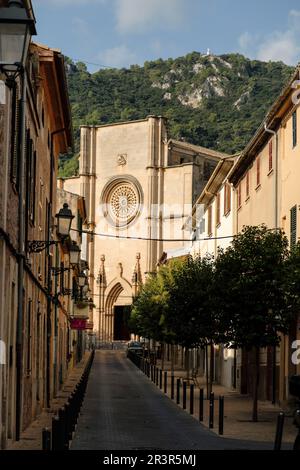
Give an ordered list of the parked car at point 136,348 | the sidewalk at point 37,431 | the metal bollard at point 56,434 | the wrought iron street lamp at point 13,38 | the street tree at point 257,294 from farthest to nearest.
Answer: the parked car at point 136,348, the street tree at point 257,294, the sidewalk at point 37,431, the metal bollard at point 56,434, the wrought iron street lamp at point 13,38

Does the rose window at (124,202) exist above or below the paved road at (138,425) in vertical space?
above

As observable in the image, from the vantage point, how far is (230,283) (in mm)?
25500

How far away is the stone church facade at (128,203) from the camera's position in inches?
4016

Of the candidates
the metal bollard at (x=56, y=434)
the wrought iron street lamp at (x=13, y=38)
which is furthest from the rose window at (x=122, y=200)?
the wrought iron street lamp at (x=13, y=38)

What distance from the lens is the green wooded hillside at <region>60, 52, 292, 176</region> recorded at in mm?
157000

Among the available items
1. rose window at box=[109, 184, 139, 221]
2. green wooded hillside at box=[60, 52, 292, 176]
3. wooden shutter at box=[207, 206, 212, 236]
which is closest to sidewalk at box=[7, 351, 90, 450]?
wooden shutter at box=[207, 206, 212, 236]

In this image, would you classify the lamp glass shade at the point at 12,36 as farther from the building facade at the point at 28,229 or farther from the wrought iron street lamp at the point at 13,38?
the building facade at the point at 28,229

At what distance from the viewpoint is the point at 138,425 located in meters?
21.9

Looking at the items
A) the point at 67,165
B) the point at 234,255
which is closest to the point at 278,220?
the point at 234,255

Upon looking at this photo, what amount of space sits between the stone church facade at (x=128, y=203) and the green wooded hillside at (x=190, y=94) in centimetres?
3657

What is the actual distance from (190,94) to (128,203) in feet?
253

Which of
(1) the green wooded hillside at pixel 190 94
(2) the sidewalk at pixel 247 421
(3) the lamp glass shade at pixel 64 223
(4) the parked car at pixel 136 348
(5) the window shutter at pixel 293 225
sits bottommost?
(4) the parked car at pixel 136 348

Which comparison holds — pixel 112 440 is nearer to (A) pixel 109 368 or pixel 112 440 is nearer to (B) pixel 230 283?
(B) pixel 230 283
